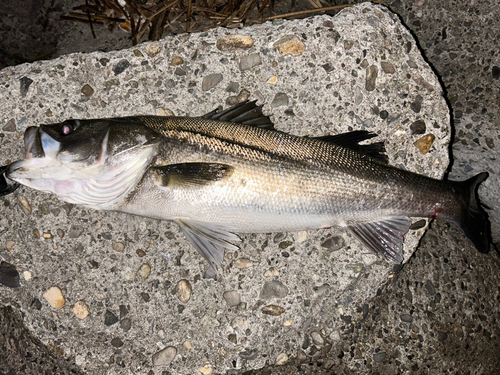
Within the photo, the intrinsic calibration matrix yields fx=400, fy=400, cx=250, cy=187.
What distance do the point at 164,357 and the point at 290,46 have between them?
7.59 feet

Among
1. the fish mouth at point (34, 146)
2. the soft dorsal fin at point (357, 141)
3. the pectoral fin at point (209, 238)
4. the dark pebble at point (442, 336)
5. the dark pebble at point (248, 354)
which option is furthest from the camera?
the dark pebble at point (442, 336)

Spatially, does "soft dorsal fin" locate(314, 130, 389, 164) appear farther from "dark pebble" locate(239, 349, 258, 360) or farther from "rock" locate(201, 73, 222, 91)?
"dark pebble" locate(239, 349, 258, 360)

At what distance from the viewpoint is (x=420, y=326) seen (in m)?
2.91

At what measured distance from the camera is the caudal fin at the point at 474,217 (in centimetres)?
252

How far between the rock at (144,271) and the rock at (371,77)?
1975mm

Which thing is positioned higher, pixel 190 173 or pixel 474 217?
pixel 190 173

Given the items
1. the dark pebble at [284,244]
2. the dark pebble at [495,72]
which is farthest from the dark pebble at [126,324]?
the dark pebble at [495,72]

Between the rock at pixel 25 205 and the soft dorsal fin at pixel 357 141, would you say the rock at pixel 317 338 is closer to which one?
the soft dorsal fin at pixel 357 141

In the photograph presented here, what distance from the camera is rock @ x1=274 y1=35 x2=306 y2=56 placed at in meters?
2.82

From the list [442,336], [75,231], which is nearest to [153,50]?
[75,231]

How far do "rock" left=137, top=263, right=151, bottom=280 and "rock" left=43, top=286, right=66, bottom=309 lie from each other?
1.82 ft

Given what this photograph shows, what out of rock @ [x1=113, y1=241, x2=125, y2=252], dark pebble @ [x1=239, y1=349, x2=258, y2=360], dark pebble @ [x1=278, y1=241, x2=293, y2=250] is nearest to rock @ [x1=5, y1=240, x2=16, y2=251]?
rock @ [x1=113, y1=241, x2=125, y2=252]

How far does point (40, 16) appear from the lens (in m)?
3.55

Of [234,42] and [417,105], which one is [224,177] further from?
[417,105]
